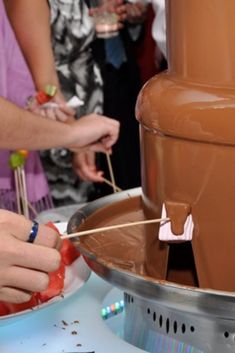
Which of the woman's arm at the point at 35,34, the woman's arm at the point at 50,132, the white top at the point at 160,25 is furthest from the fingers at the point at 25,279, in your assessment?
the white top at the point at 160,25

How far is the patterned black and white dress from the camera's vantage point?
2.40m

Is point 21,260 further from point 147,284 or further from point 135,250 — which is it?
point 135,250

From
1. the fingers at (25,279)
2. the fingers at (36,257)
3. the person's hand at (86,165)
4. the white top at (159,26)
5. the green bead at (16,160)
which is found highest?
the fingers at (36,257)

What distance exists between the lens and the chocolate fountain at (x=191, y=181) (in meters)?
0.85

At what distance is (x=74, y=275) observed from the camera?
118 cm

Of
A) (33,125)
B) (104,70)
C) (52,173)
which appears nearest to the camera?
(33,125)

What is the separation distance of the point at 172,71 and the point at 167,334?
0.36 meters

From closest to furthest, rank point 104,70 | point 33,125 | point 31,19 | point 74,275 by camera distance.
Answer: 1. point 74,275
2. point 33,125
3. point 31,19
4. point 104,70

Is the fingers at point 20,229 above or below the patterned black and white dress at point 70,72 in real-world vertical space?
above

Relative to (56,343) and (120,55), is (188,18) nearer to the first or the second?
(56,343)

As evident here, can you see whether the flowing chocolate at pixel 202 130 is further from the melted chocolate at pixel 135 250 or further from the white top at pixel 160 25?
the white top at pixel 160 25

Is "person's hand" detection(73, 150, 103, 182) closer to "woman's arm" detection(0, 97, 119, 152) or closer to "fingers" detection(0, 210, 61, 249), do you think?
"woman's arm" detection(0, 97, 119, 152)

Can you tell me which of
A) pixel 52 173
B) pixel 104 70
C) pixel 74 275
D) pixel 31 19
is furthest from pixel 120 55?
pixel 74 275

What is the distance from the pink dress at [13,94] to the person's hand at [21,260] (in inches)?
35.9
